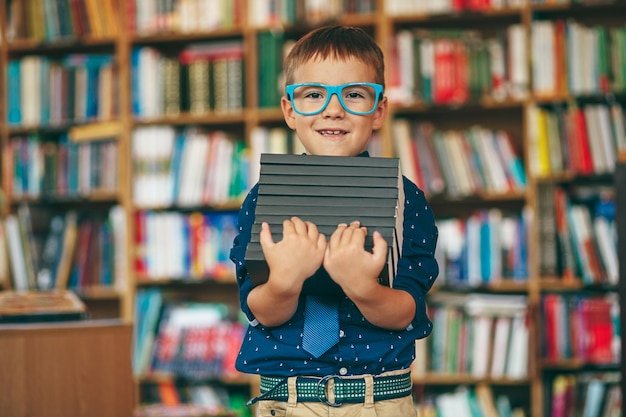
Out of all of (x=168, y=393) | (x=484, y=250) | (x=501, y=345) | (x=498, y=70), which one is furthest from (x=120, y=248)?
(x=498, y=70)

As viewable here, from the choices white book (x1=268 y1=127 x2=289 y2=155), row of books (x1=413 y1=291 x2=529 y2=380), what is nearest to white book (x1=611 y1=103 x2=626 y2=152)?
row of books (x1=413 y1=291 x2=529 y2=380)

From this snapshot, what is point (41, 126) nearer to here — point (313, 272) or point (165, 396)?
point (165, 396)

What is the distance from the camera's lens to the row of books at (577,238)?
380cm

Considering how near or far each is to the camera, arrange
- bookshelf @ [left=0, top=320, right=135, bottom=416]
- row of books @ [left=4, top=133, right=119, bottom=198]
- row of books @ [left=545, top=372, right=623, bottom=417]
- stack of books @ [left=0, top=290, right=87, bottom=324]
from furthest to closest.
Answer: row of books @ [left=4, top=133, right=119, bottom=198] < row of books @ [left=545, top=372, right=623, bottom=417] < stack of books @ [left=0, top=290, right=87, bottom=324] < bookshelf @ [left=0, top=320, right=135, bottom=416]

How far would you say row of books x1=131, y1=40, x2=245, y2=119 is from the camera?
418 cm

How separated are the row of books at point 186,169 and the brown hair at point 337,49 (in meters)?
2.57

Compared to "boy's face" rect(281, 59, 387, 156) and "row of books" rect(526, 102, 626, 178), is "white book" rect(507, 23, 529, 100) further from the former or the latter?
"boy's face" rect(281, 59, 387, 156)

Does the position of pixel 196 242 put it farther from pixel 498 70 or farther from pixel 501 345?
pixel 498 70

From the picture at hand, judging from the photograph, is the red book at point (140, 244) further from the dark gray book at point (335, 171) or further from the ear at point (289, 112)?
the dark gray book at point (335, 171)

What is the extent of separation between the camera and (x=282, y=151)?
409 cm

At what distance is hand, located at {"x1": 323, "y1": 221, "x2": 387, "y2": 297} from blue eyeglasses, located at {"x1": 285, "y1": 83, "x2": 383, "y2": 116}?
26 centimetres

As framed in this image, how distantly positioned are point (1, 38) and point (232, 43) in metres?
1.10

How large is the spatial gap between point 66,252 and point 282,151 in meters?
1.10

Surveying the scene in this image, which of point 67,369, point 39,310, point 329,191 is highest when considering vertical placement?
point 329,191
